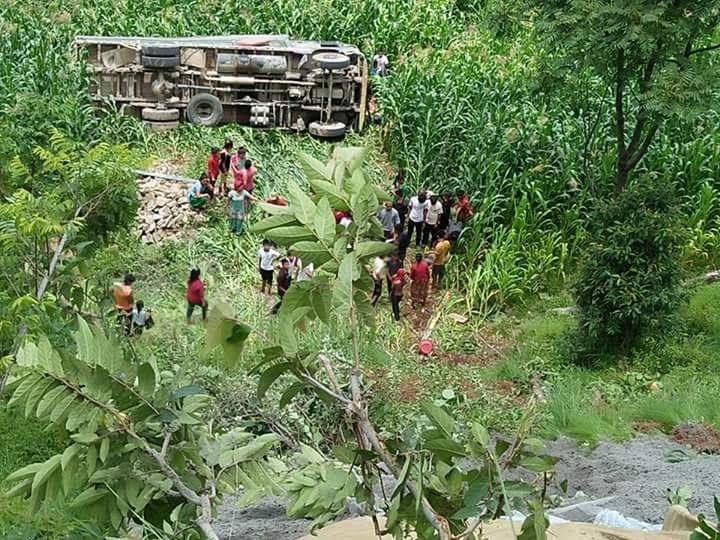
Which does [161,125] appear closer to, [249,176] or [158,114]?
[158,114]

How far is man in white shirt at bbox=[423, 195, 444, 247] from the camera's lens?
504 inches

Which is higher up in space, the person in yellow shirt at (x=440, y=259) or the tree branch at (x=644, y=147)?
the tree branch at (x=644, y=147)

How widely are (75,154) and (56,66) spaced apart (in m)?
8.78

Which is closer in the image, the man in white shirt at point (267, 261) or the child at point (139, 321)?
the child at point (139, 321)

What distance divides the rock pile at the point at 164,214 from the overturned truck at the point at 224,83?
2062 mm

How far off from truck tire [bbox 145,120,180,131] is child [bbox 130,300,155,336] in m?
5.97

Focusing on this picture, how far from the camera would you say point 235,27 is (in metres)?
18.5

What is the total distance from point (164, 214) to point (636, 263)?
6661 millimetres

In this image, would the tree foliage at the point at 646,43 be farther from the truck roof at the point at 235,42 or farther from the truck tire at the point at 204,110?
the truck tire at the point at 204,110

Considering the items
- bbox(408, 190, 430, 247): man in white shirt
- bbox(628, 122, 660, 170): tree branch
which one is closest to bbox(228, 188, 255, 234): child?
bbox(408, 190, 430, 247): man in white shirt

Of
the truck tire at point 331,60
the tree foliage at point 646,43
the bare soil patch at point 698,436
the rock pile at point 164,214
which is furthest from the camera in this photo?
the truck tire at point 331,60

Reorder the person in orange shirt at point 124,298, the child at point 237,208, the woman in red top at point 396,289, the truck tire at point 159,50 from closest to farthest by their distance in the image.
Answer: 1. the person in orange shirt at point 124,298
2. the woman in red top at point 396,289
3. the child at point 237,208
4. the truck tire at point 159,50

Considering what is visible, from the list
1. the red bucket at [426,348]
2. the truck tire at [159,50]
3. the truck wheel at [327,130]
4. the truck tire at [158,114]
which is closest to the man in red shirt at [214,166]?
the truck tire at [158,114]

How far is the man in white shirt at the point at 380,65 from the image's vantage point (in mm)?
17344
